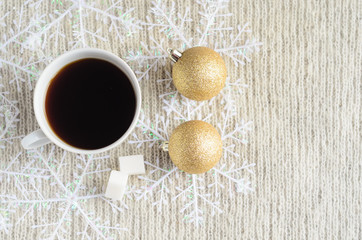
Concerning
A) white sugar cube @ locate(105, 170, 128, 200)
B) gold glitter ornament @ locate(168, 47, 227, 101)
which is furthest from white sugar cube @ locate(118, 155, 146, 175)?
gold glitter ornament @ locate(168, 47, 227, 101)

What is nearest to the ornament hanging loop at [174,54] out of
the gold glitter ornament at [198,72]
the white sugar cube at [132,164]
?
the gold glitter ornament at [198,72]

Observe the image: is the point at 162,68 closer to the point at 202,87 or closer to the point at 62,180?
the point at 202,87

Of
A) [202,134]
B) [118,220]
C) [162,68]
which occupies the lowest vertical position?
[118,220]

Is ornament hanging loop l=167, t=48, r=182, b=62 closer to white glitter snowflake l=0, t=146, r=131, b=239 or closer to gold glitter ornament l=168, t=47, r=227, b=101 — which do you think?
gold glitter ornament l=168, t=47, r=227, b=101

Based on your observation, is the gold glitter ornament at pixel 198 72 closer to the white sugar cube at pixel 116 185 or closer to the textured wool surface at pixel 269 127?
the textured wool surface at pixel 269 127

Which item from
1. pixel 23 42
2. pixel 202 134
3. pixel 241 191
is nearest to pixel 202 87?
pixel 202 134
